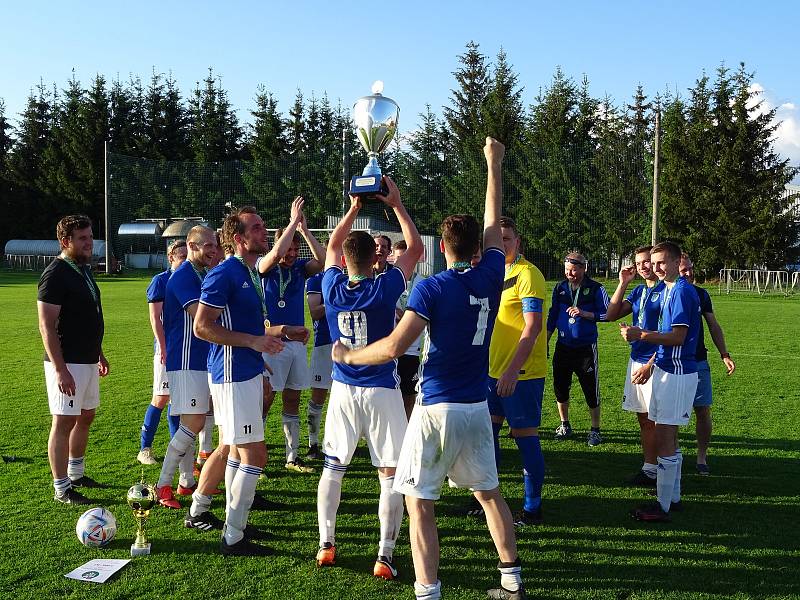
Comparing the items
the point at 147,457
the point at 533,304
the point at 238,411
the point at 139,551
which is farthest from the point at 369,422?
the point at 147,457

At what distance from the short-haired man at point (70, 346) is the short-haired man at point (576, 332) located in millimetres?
4658

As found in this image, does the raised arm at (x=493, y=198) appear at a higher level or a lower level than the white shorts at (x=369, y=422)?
higher

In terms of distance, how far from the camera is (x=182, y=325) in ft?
19.3

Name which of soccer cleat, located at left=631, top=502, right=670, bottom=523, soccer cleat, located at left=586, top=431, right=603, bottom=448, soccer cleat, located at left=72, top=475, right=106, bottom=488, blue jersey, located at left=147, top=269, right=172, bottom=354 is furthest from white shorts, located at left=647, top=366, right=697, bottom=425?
A: soccer cleat, located at left=72, top=475, right=106, bottom=488

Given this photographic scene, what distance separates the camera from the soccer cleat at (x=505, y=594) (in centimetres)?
405

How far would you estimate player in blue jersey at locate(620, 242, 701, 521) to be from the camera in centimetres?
528

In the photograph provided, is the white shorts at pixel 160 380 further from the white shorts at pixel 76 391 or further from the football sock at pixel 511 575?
the football sock at pixel 511 575

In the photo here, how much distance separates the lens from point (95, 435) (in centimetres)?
779

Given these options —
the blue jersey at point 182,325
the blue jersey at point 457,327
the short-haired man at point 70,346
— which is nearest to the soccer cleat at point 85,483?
the short-haired man at point 70,346

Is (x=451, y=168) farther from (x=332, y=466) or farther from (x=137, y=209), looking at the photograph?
(x=332, y=466)

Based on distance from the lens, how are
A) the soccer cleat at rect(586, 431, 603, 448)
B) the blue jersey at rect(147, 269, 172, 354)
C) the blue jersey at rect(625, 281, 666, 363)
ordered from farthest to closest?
the soccer cleat at rect(586, 431, 603, 448) < the blue jersey at rect(147, 269, 172, 354) < the blue jersey at rect(625, 281, 666, 363)

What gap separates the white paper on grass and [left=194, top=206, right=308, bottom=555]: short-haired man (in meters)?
0.64

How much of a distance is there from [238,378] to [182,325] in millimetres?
1466

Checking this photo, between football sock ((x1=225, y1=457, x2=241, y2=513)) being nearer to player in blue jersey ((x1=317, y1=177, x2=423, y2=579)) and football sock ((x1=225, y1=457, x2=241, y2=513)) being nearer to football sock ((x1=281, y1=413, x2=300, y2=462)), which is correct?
player in blue jersey ((x1=317, y1=177, x2=423, y2=579))
